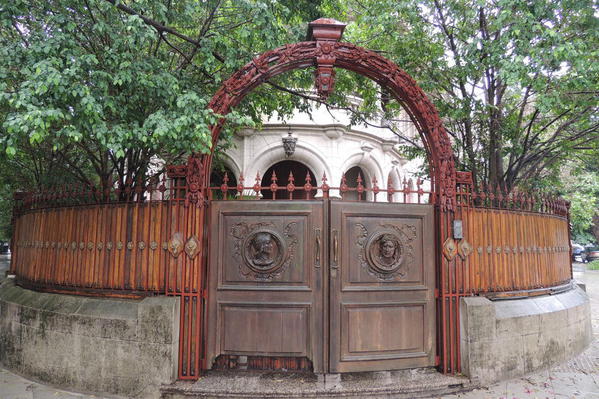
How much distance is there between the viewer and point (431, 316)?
4.96 metres

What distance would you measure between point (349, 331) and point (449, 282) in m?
1.38

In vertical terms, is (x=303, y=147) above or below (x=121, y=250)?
above

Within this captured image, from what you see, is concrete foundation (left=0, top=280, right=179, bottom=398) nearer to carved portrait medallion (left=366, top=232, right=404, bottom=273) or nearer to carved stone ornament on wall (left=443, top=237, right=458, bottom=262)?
carved portrait medallion (left=366, top=232, right=404, bottom=273)

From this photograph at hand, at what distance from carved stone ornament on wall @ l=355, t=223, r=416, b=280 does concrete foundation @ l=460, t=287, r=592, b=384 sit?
2.99ft

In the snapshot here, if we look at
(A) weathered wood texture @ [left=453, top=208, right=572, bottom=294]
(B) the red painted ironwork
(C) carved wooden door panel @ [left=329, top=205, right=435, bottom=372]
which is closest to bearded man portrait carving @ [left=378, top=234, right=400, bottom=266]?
(C) carved wooden door panel @ [left=329, top=205, right=435, bottom=372]

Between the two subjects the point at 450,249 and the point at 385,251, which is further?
the point at 450,249

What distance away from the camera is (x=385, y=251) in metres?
4.82

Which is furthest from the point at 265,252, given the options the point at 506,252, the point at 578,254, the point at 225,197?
the point at 578,254

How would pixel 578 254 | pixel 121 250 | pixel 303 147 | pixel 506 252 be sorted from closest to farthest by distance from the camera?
pixel 121 250 < pixel 506 252 < pixel 303 147 < pixel 578 254

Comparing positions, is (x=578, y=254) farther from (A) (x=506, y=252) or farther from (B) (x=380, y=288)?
(B) (x=380, y=288)

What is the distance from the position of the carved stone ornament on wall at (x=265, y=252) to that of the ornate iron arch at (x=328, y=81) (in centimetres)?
77

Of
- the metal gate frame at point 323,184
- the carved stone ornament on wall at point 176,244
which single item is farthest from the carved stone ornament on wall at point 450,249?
the carved stone ornament on wall at point 176,244

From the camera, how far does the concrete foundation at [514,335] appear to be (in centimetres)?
485

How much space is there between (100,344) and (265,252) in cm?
219
